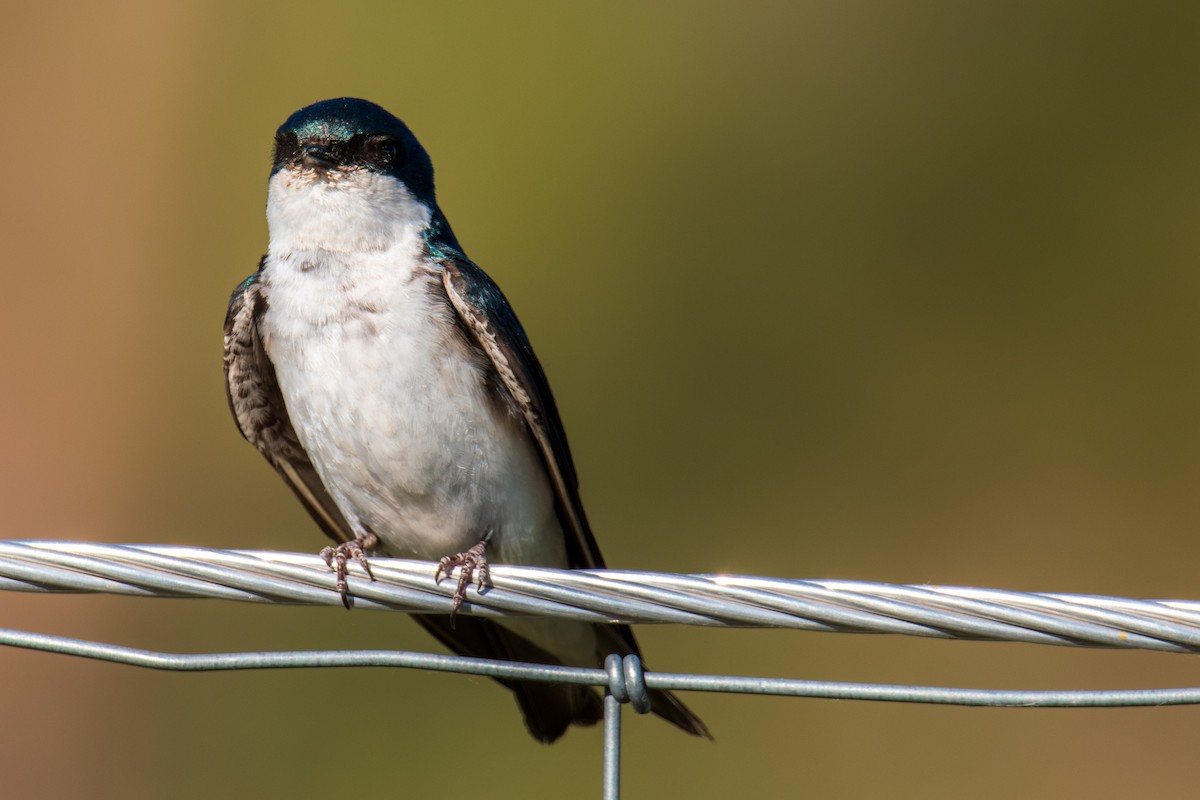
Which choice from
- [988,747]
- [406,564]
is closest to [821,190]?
[988,747]

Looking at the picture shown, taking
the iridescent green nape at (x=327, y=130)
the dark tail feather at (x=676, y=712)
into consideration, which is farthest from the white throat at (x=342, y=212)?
the dark tail feather at (x=676, y=712)

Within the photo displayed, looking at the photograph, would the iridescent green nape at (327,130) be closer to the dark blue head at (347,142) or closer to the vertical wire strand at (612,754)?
the dark blue head at (347,142)

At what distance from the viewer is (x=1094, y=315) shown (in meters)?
6.80

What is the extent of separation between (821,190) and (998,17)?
1.40 m

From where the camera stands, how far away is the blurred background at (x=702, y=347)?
5797 mm

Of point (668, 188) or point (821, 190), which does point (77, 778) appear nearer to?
point (668, 188)

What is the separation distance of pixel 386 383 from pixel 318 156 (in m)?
0.74

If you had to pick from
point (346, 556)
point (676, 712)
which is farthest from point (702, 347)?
point (346, 556)

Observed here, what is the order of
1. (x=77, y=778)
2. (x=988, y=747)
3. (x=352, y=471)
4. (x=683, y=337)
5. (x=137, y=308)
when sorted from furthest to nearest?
1. (x=137, y=308)
2. (x=683, y=337)
3. (x=77, y=778)
4. (x=988, y=747)
5. (x=352, y=471)

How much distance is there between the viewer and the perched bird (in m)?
3.20

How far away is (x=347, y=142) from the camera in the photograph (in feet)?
11.8

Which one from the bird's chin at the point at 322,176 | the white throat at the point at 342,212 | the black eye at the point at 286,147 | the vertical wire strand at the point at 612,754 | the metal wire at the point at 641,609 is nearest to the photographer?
the metal wire at the point at 641,609

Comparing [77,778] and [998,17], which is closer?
[77,778]

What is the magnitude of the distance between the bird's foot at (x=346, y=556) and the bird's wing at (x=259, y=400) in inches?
8.4
